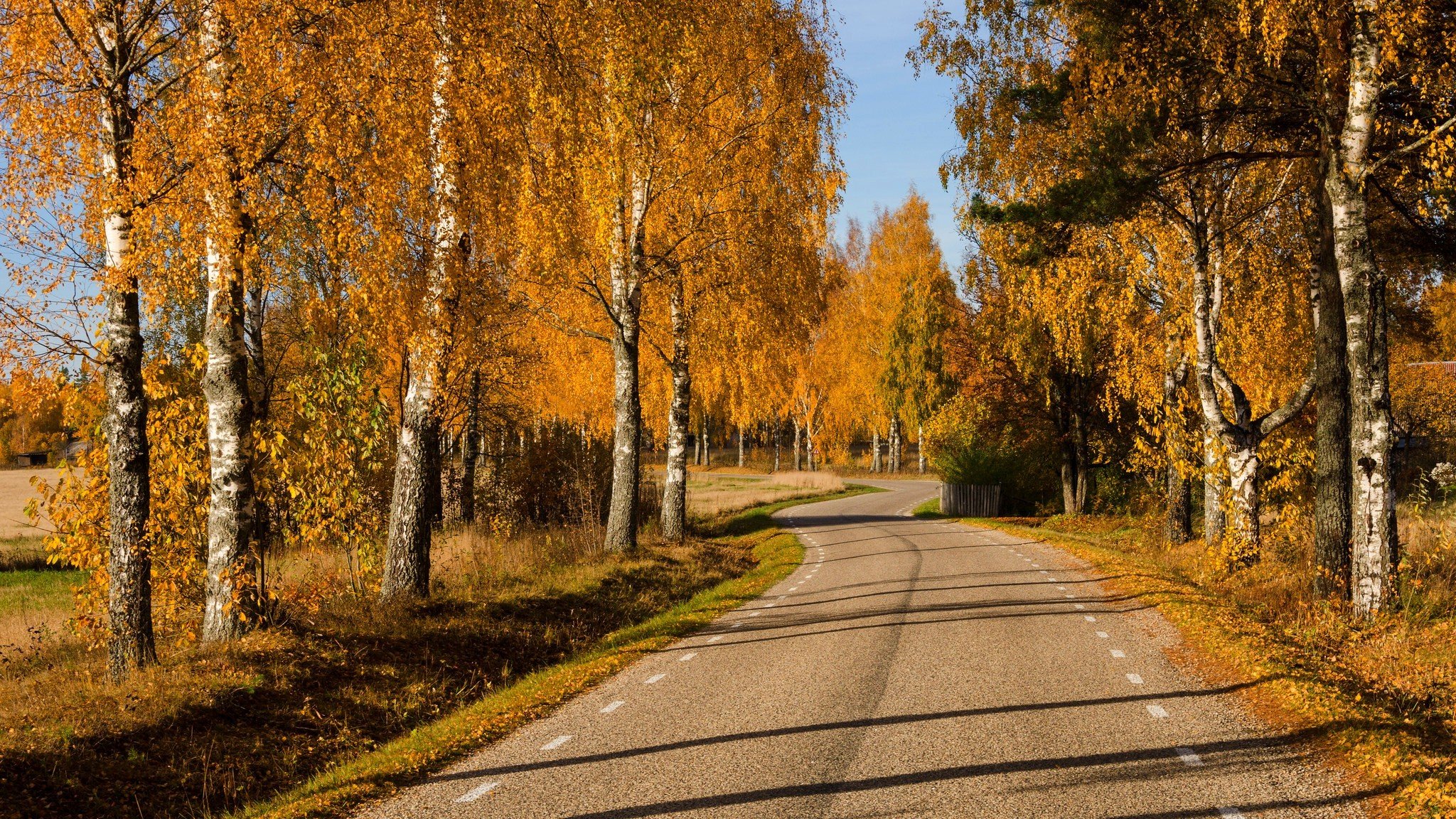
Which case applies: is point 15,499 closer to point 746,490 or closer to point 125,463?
point 746,490

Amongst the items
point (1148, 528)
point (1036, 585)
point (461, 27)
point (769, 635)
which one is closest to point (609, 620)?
point (769, 635)

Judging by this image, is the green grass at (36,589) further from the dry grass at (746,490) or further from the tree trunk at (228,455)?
the dry grass at (746,490)

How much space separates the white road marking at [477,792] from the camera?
646cm

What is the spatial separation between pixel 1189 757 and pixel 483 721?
5.64m

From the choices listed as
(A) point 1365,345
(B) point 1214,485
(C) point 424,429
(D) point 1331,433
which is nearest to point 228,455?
(C) point 424,429

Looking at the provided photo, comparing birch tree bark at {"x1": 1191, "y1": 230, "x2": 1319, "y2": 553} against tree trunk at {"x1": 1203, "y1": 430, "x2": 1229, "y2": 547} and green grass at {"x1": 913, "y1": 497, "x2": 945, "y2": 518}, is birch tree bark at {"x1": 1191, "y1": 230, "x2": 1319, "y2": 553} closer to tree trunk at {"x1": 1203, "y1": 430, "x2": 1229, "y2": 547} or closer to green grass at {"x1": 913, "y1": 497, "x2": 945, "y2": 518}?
tree trunk at {"x1": 1203, "y1": 430, "x2": 1229, "y2": 547}

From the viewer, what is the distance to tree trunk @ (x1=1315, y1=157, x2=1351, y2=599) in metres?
13.4

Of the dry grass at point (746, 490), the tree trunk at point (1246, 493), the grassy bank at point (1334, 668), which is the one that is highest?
the tree trunk at point (1246, 493)

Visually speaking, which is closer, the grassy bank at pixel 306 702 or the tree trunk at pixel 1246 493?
the grassy bank at pixel 306 702

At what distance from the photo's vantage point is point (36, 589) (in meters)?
22.0

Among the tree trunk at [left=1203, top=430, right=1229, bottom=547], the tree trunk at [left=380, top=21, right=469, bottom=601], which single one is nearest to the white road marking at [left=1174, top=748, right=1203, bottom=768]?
the tree trunk at [left=380, top=21, right=469, bottom=601]

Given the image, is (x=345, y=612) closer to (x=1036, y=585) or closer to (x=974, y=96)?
(x=1036, y=585)

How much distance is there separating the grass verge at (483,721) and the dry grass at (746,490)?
692 inches

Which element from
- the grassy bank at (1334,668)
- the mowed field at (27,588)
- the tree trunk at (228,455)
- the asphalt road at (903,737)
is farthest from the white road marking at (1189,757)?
the mowed field at (27,588)
